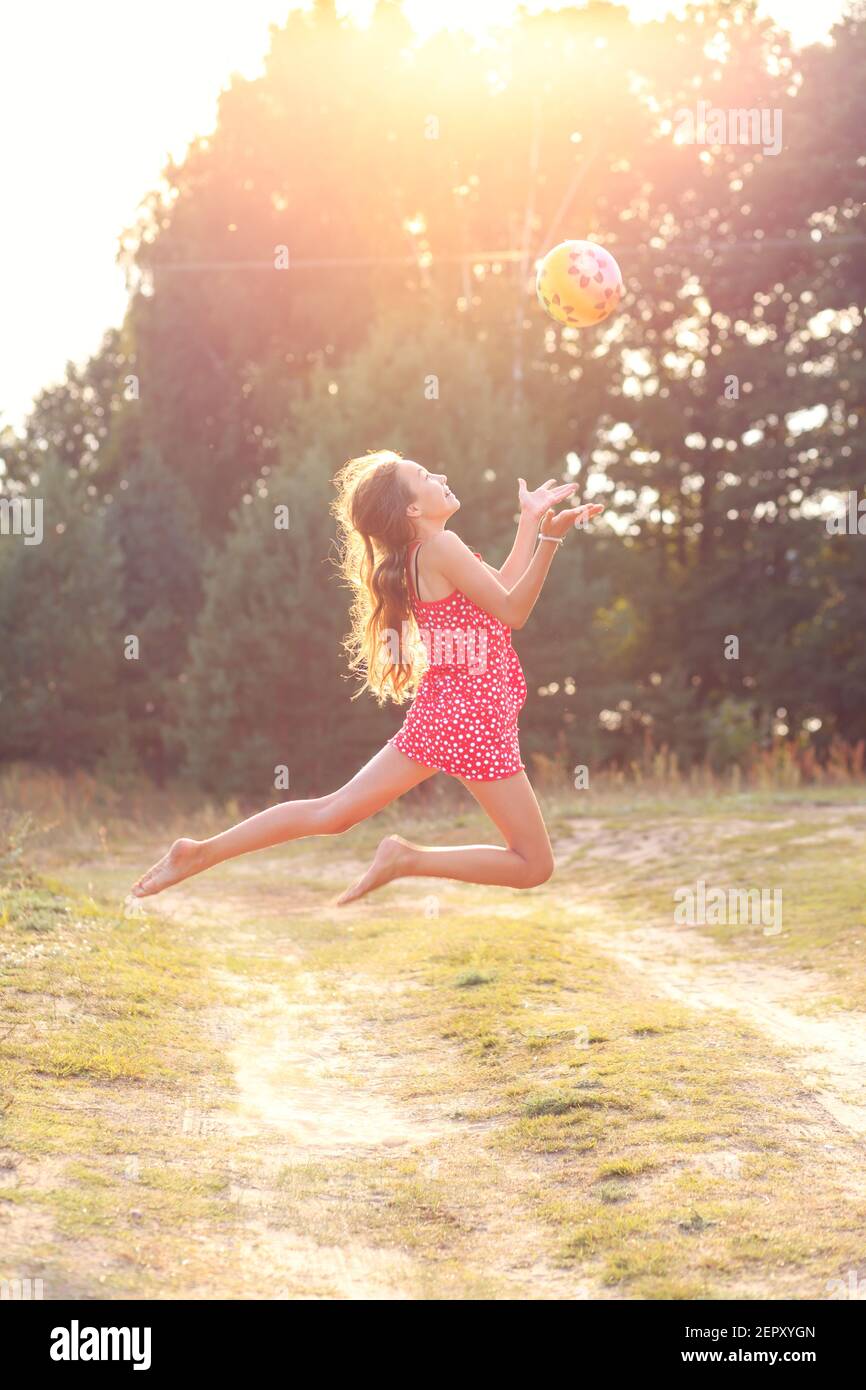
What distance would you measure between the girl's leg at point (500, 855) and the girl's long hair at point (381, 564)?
0.78 m

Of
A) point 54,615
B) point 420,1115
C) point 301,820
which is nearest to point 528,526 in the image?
point 301,820

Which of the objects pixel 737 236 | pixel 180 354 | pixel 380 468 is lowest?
pixel 380 468

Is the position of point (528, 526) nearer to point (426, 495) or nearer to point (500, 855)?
point (426, 495)

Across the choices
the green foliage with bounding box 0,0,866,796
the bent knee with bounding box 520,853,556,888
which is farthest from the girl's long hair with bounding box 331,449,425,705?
the green foliage with bounding box 0,0,866,796

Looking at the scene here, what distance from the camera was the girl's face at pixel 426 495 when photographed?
22.0ft

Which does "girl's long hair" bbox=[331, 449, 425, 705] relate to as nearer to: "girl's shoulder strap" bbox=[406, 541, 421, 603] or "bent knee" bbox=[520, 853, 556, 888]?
"girl's shoulder strap" bbox=[406, 541, 421, 603]

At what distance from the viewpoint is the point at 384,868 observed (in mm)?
6770

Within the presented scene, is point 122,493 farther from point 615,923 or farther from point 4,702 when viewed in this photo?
point 615,923

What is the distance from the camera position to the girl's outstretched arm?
21.7 feet

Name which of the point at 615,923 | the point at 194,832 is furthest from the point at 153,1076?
the point at 194,832

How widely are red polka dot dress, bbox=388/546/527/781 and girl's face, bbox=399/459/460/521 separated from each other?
0.70 feet

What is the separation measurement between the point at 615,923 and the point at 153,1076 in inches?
229

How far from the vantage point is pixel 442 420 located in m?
27.1

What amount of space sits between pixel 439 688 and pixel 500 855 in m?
0.79
